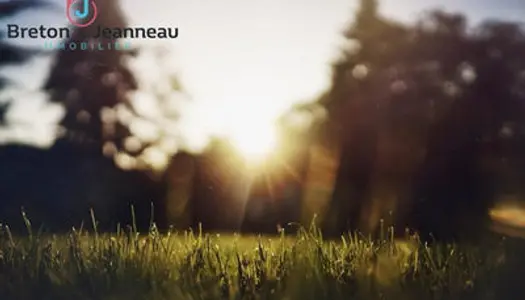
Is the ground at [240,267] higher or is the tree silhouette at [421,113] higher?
the tree silhouette at [421,113]

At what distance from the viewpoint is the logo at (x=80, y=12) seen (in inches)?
121

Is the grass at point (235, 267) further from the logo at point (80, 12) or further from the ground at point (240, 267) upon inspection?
the logo at point (80, 12)

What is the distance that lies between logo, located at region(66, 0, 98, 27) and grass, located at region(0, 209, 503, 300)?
0.80 m

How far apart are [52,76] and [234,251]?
3.28ft

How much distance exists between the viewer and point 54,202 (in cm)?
312

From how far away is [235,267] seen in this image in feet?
9.55

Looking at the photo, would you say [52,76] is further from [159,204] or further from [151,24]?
[159,204]

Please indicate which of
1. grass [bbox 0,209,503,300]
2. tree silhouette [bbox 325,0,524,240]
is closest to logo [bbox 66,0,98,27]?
grass [bbox 0,209,503,300]

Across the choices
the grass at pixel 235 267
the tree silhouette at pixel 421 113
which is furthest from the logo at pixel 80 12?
the tree silhouette at pixel 421 113

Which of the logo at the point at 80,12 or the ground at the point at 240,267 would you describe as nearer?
the ground at the point at 240,267

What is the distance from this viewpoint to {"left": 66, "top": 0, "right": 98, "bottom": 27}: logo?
3.06 m

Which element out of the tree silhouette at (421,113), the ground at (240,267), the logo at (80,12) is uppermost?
the logo at (80,12)

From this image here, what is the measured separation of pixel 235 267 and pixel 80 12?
1157 millimetres

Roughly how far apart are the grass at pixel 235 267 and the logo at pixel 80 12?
798 millimetres
